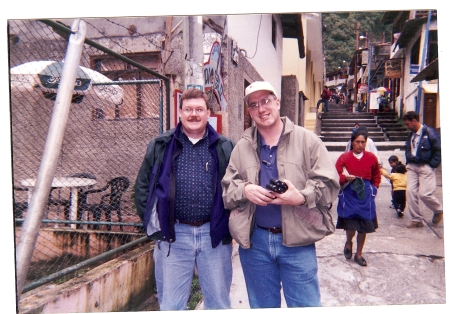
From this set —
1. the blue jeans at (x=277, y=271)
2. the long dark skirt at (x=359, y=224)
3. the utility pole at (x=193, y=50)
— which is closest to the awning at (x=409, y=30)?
the long dark skirt at (x=359, y=224)

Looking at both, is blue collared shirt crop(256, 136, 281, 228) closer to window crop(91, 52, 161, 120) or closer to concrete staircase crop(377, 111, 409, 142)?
window crop(91, 52, 161, 120)

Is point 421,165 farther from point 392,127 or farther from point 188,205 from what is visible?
point 392,127

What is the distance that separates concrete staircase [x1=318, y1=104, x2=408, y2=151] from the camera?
12.0 m

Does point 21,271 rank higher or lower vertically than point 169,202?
lower

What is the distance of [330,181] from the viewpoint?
220cm

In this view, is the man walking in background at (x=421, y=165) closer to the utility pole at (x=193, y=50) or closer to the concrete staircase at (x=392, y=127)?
the utility pole at (x=193, y=50)

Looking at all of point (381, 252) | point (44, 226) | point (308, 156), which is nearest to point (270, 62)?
point (381, 252)

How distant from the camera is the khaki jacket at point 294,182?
2188 millimetres

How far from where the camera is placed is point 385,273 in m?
3.89

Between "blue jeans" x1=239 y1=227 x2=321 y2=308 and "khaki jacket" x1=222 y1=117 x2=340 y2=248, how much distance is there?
79 millimetres

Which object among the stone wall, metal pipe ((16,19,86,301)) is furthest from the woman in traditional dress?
metal pipe ((16,19,86,301))

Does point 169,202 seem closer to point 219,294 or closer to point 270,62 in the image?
point 219,294

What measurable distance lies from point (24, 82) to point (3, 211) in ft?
7.10

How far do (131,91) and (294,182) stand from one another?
4530mm
